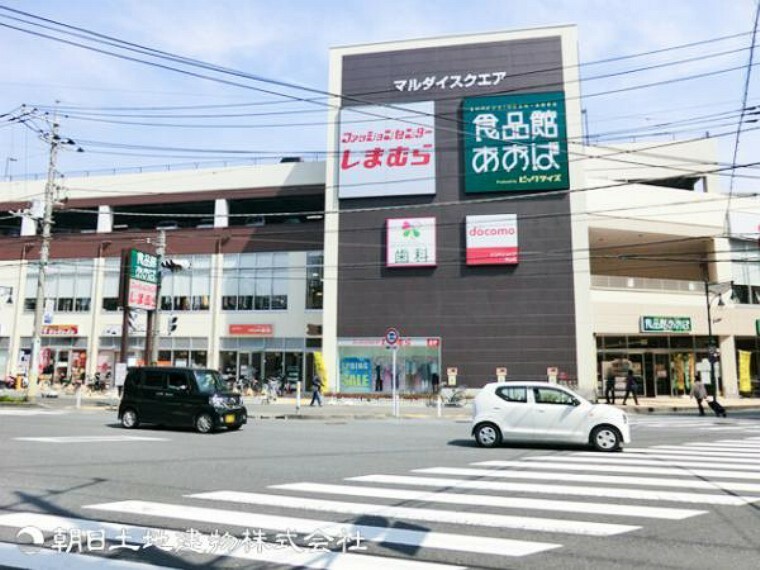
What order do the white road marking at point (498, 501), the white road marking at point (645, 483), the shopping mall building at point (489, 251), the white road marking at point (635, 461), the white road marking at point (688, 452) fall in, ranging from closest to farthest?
the white road marking at point (498, 501) → the white road marking at point (645, 483) → the white road marking at point (635, 461) → the white road marking at point (688, 452) → the shopping mall building at point (489, 251)

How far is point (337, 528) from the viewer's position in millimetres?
5973

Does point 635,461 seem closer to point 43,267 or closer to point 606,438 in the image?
point 606,438

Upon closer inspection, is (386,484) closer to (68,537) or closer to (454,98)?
(68,537)

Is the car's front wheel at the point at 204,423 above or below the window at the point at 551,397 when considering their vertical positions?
below

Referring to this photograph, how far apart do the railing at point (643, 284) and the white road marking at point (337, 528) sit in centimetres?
2833

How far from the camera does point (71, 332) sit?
40.3m

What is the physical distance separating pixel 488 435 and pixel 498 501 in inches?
231

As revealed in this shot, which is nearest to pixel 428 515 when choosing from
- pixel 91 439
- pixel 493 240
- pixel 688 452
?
pixel 688 452

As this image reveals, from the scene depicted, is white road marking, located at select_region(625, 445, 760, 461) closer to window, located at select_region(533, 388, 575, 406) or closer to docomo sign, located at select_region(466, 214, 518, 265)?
window, located at select_region(533, 388, 575, 406)

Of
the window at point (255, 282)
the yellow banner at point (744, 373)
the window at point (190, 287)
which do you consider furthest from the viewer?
the window at point (190, 287)

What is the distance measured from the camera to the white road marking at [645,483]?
7480 millimetres

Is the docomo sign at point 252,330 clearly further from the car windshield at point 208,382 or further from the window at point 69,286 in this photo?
the car windshield at point 208,382

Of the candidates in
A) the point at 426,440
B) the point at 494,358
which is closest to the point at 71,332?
the point at 494,358

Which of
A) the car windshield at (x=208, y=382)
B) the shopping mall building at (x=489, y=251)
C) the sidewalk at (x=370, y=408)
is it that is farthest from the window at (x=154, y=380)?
the shopping mall building at (x=489, y=251)
